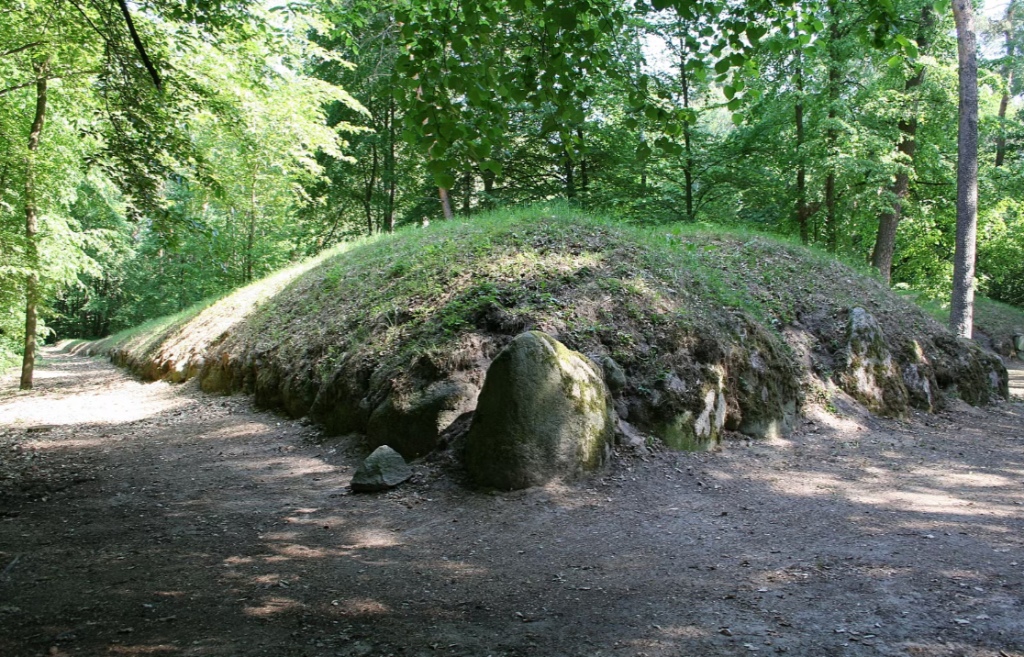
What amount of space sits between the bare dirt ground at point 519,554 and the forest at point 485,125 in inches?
106

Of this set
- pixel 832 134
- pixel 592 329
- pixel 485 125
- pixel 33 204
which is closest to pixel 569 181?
pixel 832 134

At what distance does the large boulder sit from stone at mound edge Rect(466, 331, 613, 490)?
17.2 ft

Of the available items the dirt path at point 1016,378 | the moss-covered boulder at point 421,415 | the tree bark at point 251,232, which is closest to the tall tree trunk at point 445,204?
the tree bark at point 251,232

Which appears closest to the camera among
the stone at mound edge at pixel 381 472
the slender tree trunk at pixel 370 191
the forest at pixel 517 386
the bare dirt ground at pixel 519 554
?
the bare dirt ground at pixel 519 554

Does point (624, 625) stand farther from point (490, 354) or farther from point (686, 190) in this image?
point (686, 190)

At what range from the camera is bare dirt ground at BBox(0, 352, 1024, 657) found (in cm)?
316

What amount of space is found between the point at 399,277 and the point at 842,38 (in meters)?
12.8

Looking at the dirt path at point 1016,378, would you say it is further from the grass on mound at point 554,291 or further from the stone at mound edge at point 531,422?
the stone at mound edge at point 531,422

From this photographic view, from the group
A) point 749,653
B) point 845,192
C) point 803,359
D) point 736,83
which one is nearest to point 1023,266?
point 845,192

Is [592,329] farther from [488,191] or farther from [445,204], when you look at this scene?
[488,191]

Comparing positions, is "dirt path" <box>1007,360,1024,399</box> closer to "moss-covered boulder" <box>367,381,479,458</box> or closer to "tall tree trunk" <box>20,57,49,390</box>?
"moss-covered boulder" <box>367,381,479,458</box>

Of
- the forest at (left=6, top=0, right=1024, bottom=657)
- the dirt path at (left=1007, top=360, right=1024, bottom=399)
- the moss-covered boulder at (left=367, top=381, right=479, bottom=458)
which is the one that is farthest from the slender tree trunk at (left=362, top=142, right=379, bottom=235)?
the dirt path at (left=1007, top=360, right=1024, bottom=399)

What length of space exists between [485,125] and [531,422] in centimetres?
283

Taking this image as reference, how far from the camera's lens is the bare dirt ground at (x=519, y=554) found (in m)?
3.16
